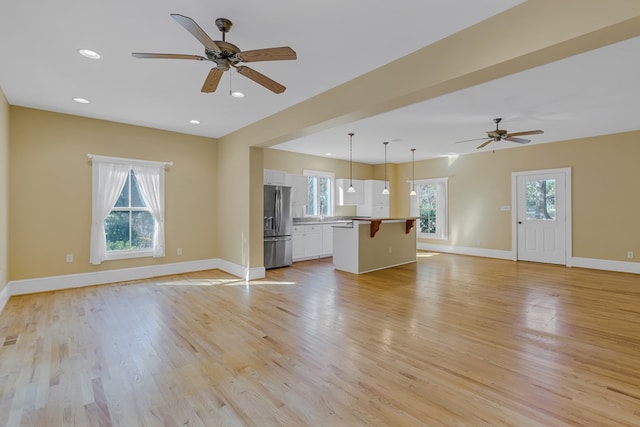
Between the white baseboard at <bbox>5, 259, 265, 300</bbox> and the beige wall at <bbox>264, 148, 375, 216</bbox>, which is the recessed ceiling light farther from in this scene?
the beige wall at <bbox>264, 148, 375, 216</bbox>

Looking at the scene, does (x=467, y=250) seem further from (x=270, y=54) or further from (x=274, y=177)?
(x=270, y=54)

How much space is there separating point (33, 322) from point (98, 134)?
120 inches

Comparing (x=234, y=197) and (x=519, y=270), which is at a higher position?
(x=234, y=197)

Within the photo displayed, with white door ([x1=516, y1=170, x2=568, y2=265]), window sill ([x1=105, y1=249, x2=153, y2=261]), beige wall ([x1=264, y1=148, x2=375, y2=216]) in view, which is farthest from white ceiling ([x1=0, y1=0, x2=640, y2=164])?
window sill ([x1=105, y1=249, x2=153, y2=261])

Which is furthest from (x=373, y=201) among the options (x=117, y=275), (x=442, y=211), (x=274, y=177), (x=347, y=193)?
(x=117, y=275)

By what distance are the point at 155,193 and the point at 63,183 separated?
130 cm

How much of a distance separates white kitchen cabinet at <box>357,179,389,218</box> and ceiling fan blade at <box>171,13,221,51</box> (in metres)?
7.25

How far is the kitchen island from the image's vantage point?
5941 millimetres

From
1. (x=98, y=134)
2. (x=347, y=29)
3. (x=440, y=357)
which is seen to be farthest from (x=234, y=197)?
(x=440, y=357)

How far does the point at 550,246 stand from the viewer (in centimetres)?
686

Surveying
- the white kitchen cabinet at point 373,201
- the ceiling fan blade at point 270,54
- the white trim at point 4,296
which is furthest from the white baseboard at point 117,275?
the white kitchen cabinet at point 373,201

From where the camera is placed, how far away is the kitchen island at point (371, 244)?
19.5 feet

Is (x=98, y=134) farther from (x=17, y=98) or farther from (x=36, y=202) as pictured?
(x=36, y=202)

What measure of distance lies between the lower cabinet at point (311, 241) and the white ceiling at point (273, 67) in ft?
8.61
